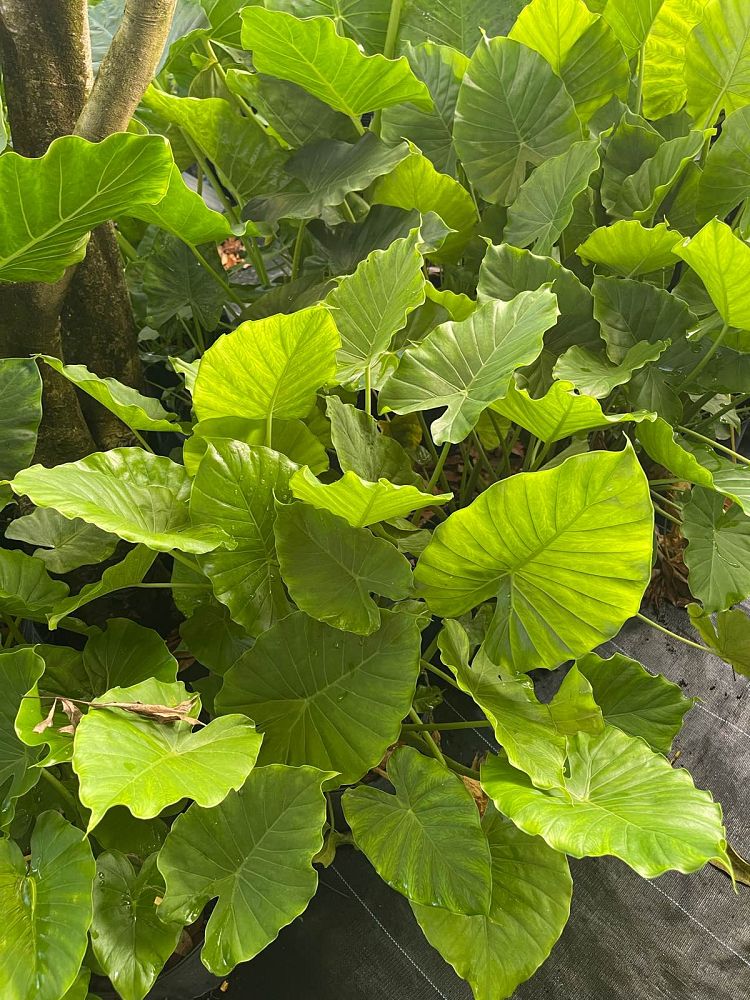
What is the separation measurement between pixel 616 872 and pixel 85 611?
0.85 metres

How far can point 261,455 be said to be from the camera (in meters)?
0.84

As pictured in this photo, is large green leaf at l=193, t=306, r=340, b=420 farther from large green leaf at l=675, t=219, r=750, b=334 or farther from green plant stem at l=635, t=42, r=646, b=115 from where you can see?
green plant stem at l=635, t=42, r=646, b=115

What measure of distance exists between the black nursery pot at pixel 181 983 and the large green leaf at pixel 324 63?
3.54 feet

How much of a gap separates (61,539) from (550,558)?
563 millimetres

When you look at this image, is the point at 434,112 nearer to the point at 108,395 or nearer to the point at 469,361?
the point at 469,361

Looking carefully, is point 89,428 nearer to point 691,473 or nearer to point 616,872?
point 691,473

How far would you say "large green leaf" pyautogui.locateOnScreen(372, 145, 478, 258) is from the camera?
1.17 metres

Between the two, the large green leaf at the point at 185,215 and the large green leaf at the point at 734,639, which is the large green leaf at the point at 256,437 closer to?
the large green leaf at the point at 185,215

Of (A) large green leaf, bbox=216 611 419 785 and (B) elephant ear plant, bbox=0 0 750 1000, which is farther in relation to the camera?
(A) large green leaf, bbox=216 611 419 785

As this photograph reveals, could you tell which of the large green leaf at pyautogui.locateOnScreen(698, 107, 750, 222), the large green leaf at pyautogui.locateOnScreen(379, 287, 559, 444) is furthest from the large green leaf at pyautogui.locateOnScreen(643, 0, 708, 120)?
the large green leaf at pyautogui.locateOnScreen(379, 287, 559, 444)

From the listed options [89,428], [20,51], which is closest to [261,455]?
[89,428]

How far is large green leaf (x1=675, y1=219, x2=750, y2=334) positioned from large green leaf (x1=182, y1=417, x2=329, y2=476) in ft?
1.48

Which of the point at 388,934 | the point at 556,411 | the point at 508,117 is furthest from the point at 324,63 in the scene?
the point at 388,934

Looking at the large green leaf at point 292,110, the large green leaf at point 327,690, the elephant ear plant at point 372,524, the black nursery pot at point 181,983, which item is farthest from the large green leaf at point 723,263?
the black nursery pot at point 181,983
